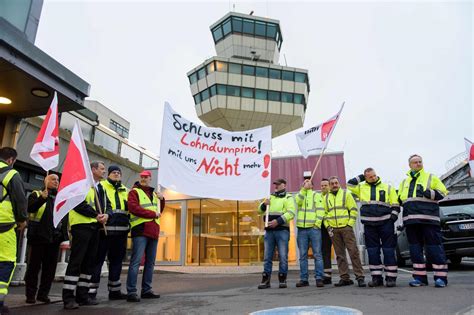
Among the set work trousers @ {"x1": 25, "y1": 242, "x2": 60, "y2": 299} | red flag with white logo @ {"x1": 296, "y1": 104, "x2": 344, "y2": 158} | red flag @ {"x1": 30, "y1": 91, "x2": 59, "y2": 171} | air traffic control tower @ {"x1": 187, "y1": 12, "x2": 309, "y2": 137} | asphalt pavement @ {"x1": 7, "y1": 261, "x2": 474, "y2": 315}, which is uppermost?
air traffic control tower @ {"x1": 187, "y1": 12, "x2": 309, "y2": 137}

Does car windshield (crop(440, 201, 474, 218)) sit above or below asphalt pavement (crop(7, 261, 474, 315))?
above

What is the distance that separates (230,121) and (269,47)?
415 inches

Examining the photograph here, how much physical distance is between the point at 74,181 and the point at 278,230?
3.88 metres

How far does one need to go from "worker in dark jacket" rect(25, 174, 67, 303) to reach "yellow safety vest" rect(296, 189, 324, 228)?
14.3 ft

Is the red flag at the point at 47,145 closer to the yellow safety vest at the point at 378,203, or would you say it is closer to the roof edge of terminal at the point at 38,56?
the roof edge of terminal at the point at 38,56

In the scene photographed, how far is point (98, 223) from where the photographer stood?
545 cm

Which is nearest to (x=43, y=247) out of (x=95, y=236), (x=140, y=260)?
(x=95, y=236)

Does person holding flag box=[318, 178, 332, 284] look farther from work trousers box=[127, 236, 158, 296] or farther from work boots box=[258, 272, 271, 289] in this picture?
work trousers box=[127, 236, 158, 296]

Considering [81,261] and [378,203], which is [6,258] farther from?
[378,203]

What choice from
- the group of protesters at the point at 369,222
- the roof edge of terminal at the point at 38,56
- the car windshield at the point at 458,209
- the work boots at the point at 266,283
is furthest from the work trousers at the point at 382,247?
the roof edge of terminal at the point at 38,56

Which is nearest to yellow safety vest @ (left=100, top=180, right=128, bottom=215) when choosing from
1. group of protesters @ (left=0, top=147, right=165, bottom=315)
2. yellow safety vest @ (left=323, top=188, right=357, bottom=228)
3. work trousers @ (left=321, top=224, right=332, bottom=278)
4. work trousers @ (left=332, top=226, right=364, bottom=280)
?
group of protesters @ (left=0, top=147, right=165, bottom=315)

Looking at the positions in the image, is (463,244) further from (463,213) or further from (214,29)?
(214,29)

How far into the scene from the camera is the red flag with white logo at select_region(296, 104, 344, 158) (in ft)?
25.1

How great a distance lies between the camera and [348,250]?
22.8ft
